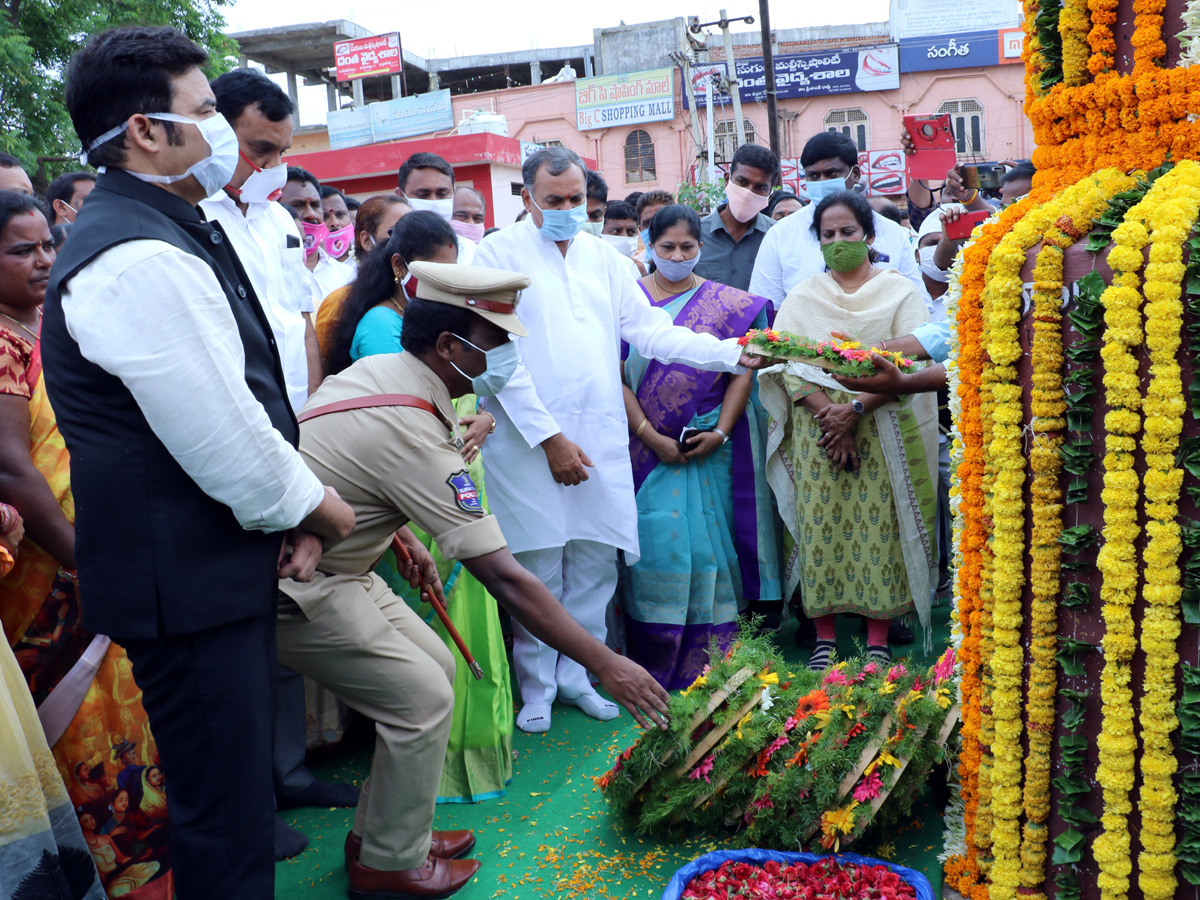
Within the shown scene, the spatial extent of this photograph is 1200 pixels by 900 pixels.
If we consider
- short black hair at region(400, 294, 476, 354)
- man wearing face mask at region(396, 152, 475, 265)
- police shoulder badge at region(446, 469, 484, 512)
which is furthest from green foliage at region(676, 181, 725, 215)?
police shoulder badge at region(446, 469, 484, 512)

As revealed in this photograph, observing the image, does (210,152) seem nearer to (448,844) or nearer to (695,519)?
(448,844)

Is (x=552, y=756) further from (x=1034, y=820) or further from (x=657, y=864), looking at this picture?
(x=1034, y=820)

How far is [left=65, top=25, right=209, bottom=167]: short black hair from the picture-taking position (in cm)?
202

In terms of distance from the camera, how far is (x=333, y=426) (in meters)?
2.80

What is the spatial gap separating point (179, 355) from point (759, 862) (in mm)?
2073

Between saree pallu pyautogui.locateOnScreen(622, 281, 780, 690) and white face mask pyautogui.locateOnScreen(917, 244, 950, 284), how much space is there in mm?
1271

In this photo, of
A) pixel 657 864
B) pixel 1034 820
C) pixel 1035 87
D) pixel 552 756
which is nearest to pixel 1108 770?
pixel 1034 820

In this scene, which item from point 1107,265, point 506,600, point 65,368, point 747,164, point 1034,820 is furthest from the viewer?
point 747,164

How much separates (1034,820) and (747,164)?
160 inches

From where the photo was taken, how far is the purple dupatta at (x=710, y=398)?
14.8 feet

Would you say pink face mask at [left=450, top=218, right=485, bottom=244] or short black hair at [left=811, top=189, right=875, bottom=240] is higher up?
pink face mask at [left=450, top=218, right=485, bottom=244]

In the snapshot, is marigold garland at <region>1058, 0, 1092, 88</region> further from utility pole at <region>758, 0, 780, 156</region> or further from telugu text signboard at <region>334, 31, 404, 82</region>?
telugu text signboard at <region>334, 31, 404, 82</region>

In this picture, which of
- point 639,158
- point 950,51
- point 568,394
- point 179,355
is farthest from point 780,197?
point 950,51

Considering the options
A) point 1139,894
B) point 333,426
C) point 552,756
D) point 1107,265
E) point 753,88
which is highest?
point 753,88
